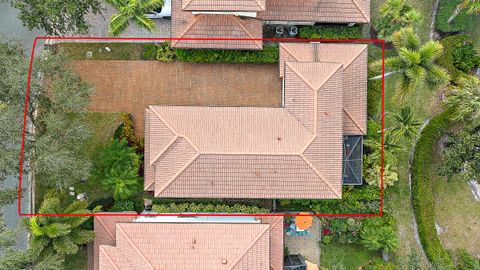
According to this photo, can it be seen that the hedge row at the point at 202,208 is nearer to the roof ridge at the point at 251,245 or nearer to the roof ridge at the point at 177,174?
the roof ridge at the point at 177,174

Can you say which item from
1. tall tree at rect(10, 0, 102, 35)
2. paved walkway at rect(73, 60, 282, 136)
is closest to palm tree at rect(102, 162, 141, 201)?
paved walkway at rect(73, 60, 282, 136)

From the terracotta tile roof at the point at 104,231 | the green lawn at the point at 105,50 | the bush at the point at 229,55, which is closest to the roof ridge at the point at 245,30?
the bush at the point at 229,55

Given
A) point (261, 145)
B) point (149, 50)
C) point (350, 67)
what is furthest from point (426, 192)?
point (149, 50)

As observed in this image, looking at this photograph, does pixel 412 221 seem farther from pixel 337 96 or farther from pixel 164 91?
pixel 164 91

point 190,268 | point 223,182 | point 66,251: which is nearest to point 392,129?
point 223,182

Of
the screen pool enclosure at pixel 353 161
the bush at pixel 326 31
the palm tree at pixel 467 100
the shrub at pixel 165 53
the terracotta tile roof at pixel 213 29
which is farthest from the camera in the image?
the shrub at pixel 165 53

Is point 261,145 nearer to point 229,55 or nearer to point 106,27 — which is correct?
point 229,55
